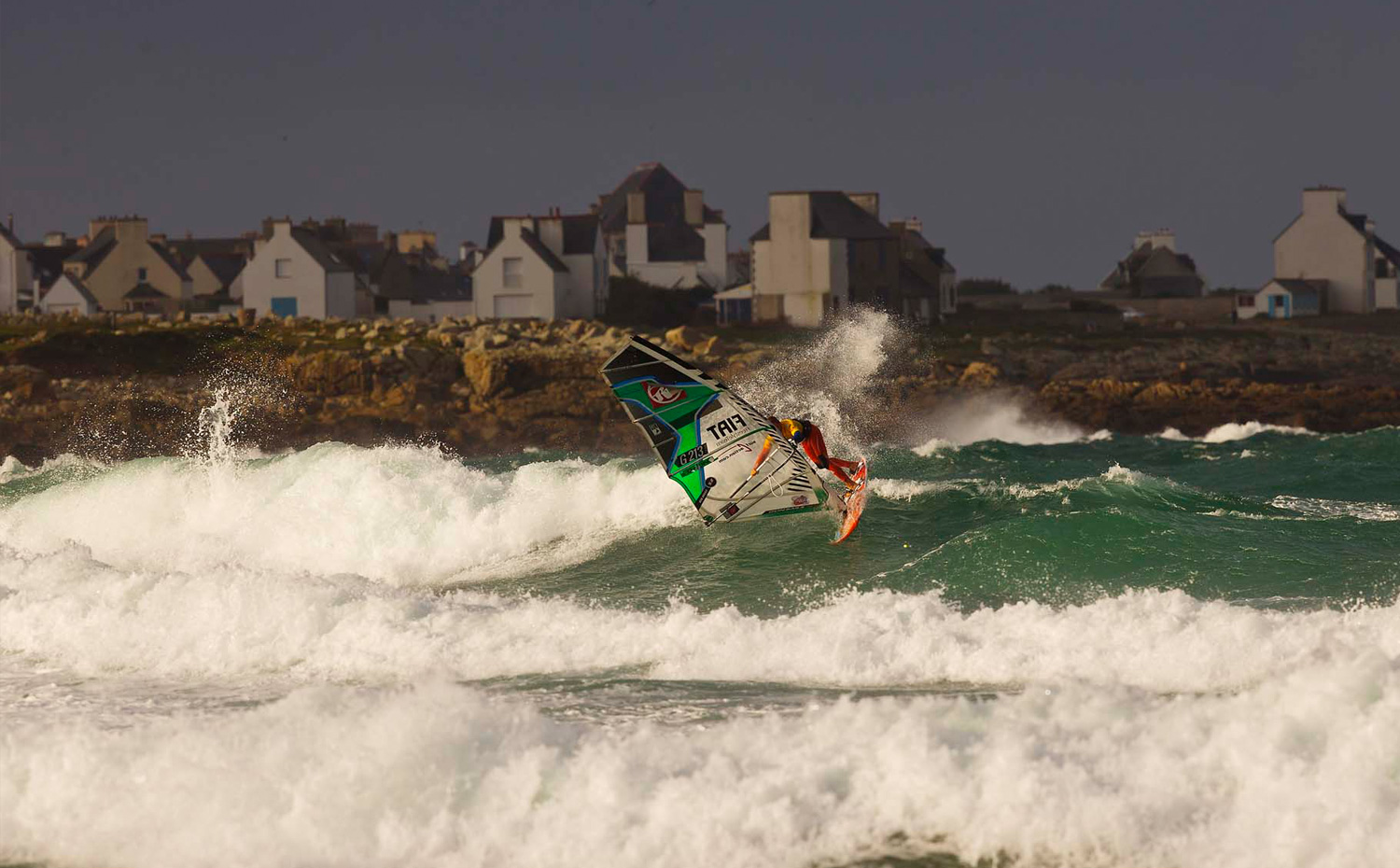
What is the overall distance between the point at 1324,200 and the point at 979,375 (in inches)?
1337

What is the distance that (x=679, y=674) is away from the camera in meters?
9.48

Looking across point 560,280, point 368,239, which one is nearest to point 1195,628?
point 560,280

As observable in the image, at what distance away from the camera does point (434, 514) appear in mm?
15242

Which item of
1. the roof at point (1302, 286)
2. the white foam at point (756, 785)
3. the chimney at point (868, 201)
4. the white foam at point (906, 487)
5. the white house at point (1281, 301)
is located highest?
the chimney at point (868, 201)

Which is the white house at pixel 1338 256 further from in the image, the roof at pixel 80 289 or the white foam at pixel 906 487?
the white foam at pixel 906 487

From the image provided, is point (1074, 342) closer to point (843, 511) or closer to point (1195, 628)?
point (843, 511)

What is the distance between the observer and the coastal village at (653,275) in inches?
1938

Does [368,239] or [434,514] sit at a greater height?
[368,239]

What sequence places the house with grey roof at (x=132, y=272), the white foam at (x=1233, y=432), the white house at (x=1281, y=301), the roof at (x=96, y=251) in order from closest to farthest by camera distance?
the white foam at (x=1233, y=432)
the house with grey roof at (x=132, y=272)
the white house at (x=1281, y=301)
the roof at (x=96, y=251)

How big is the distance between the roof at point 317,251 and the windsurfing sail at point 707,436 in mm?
36867

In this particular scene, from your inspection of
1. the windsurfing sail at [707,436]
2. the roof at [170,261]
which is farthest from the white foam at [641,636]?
the roof at [170,261]

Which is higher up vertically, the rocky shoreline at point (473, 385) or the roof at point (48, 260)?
the roof at point (48, 260)

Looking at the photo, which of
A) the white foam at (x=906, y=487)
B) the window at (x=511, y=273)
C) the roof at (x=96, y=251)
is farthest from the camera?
the roof at (x=96, y=251)

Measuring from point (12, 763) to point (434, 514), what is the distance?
796 centimetres
